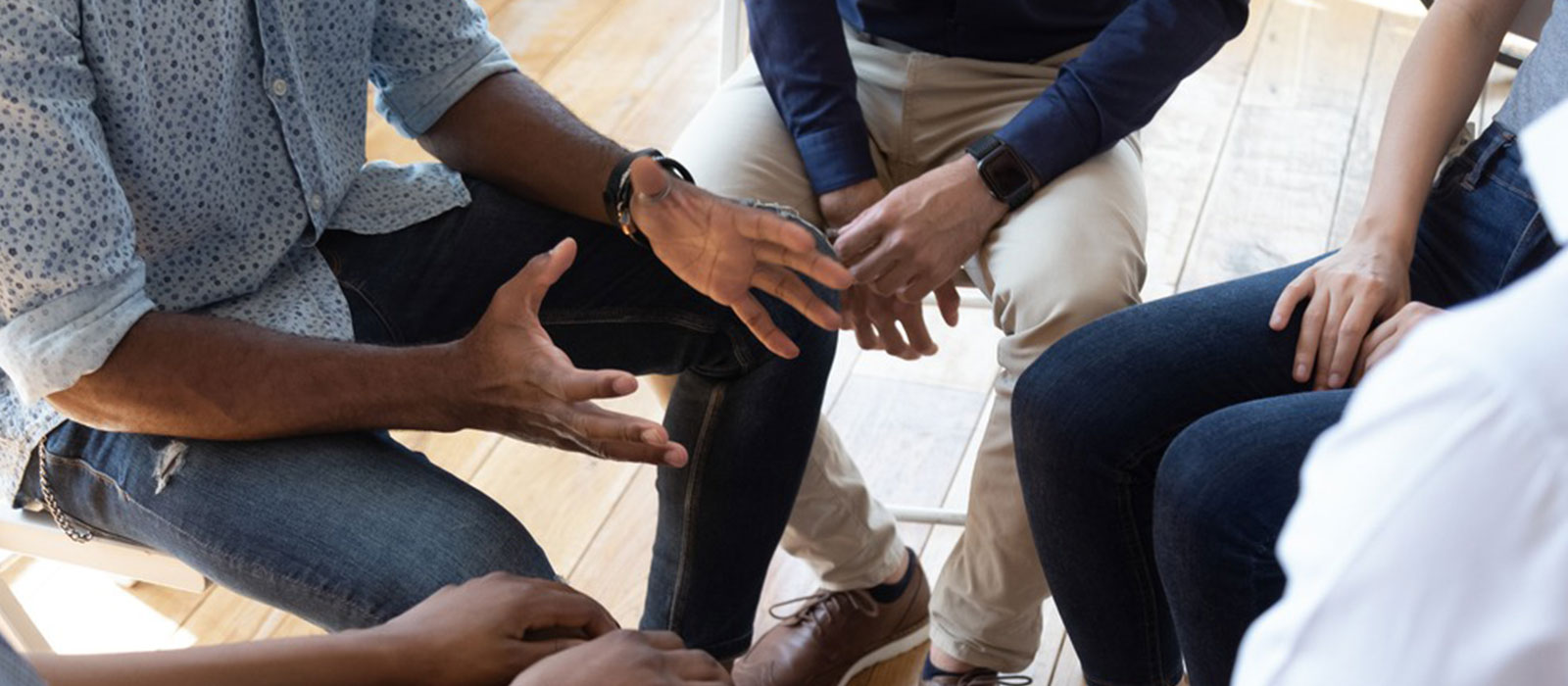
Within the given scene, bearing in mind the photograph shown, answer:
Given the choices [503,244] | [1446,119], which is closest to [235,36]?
[503,244]

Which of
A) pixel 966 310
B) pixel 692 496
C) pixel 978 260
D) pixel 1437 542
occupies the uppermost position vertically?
pixel 1437 542

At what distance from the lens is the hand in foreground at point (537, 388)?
1104 mm

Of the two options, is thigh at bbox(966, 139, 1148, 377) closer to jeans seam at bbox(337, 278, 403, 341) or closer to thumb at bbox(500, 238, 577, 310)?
thumb at bbox(500, 238, 577, 310)

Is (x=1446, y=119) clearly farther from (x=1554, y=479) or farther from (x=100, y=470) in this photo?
(x=100, y=470)

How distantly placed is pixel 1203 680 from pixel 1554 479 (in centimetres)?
71

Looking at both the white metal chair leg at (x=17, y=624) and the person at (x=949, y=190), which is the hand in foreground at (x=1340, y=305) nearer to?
the person at (x=949, y=190)

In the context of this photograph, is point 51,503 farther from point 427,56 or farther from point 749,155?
point 749,155

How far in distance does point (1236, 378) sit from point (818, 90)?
1.62 ft

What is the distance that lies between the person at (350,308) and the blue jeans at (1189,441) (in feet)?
0.76

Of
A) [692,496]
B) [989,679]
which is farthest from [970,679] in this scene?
[692,496]

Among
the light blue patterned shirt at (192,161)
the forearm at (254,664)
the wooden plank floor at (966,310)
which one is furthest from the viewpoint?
the wooden plank floor at (966,310)

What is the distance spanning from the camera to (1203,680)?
3.74ft

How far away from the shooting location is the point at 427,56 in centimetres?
136

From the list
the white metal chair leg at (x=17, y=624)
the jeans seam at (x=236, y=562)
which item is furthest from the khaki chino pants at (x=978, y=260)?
the white metal chair leg at (x=17, y=624)
